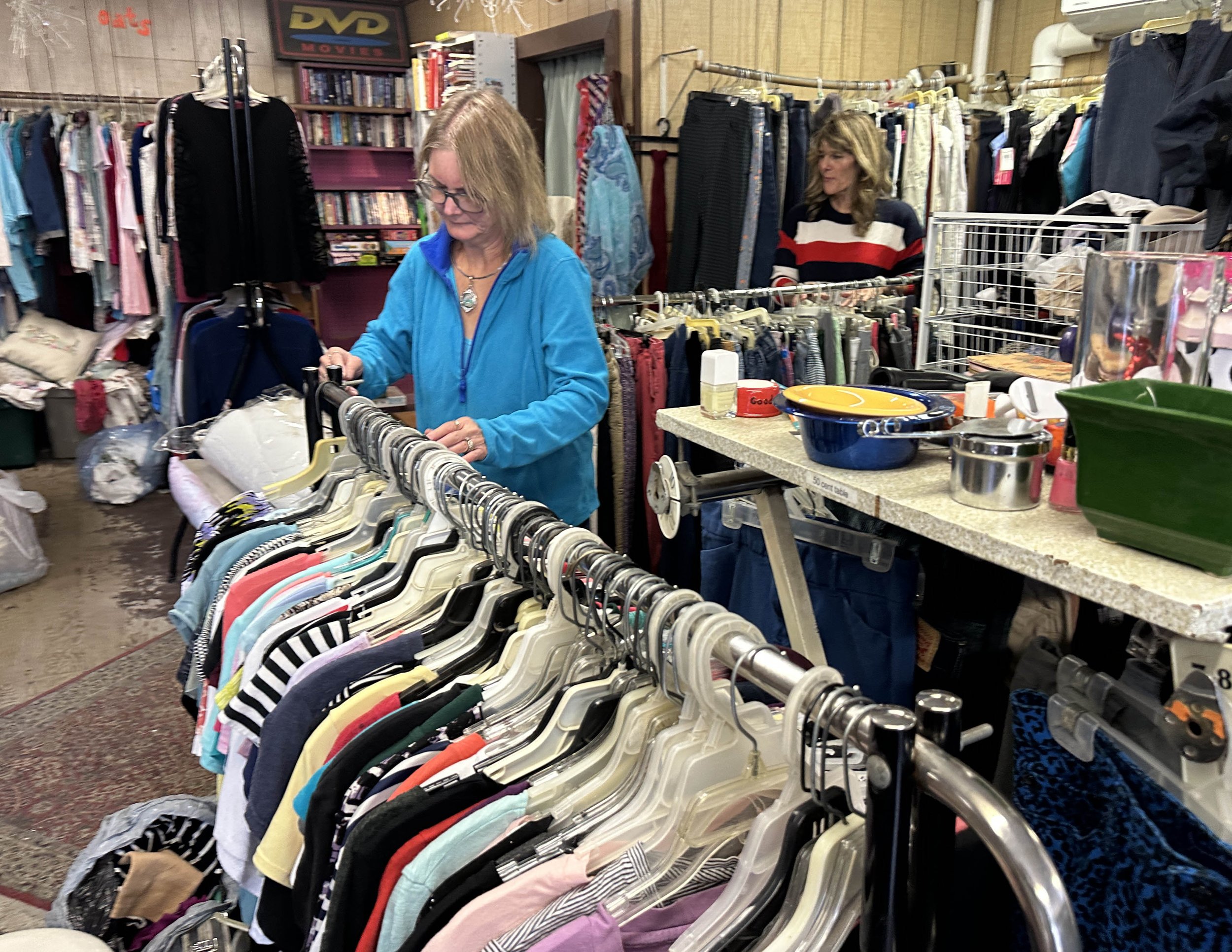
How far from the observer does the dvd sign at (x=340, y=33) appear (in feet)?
22.3

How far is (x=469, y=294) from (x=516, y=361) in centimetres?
18

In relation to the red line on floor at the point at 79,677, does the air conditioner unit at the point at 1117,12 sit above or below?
above

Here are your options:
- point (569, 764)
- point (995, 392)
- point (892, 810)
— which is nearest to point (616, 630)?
point (569, 764)

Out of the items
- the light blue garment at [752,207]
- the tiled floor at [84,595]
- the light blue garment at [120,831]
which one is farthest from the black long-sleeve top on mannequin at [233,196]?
the light blue garment at [120,831]

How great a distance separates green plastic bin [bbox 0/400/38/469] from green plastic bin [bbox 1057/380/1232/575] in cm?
619

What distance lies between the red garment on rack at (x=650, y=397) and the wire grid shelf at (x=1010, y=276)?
0.88 m

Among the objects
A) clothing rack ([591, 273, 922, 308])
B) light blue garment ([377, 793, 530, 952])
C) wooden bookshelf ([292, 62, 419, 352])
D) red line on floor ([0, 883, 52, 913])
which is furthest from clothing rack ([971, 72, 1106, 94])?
red line on floor ([0, 883, 52, 913])

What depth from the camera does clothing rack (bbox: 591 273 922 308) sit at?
355cm

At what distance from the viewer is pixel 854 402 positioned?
1.28m

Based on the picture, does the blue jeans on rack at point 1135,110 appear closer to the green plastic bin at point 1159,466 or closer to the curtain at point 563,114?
the curtain at point 563,114

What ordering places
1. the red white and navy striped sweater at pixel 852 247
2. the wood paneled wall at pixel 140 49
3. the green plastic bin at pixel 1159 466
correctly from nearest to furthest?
the green plastic bin at pixel 1159 466
the red white and navy striped sweater at pixel 852 247
the wood paneled wall at pixel 140 49

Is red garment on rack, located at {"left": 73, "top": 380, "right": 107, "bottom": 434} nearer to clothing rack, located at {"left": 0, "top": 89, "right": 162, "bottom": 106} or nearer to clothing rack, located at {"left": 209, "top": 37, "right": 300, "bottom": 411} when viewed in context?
clothing rack, located at {"left": 209, "top": 37, "right": 300, "bottom": 411}

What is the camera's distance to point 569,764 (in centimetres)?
96

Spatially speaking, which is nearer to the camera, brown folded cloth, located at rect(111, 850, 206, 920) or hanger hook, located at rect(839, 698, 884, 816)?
hanger hook, located at rect(839, 698, 884, 816)
